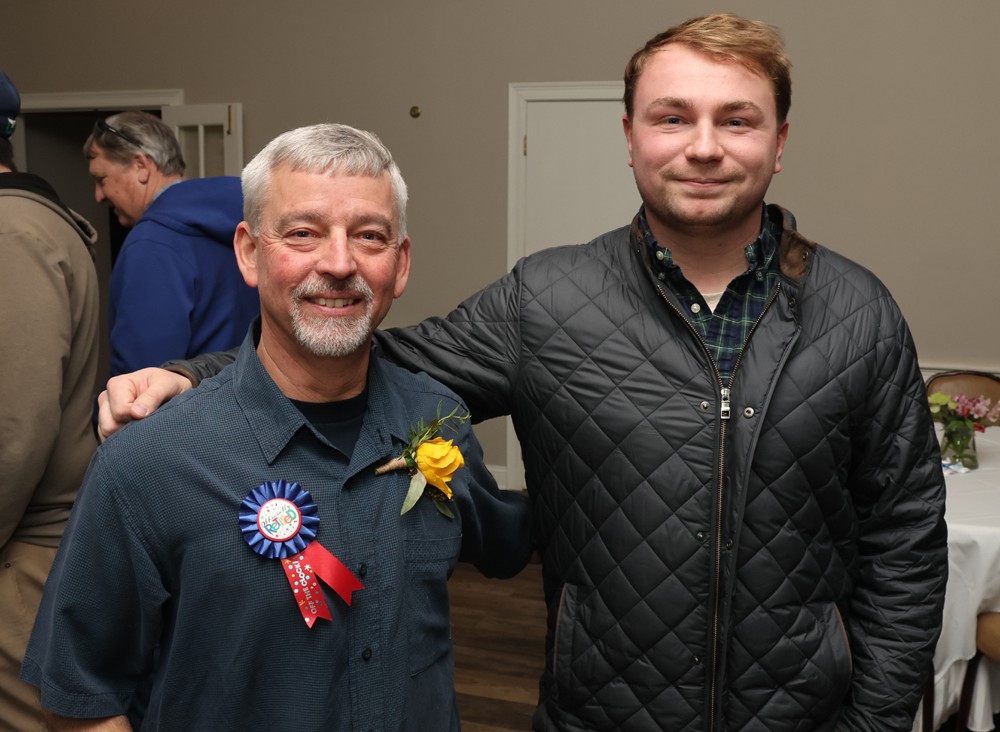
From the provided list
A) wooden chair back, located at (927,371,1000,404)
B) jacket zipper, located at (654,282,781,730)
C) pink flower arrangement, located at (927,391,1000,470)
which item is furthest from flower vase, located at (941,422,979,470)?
jacket zipper, located at (654,282,781,730)

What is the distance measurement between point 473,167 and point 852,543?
485cm

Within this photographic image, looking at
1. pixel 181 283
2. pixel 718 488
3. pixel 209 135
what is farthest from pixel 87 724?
pixel 209 135

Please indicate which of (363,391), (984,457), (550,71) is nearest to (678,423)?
(363,391)

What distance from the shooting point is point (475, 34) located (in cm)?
593

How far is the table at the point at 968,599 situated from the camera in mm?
2631

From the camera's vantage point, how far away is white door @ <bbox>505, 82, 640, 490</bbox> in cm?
580

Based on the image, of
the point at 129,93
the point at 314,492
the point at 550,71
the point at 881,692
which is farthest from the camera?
the point at 129,93

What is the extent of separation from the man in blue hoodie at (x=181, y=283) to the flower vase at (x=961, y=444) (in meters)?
2.33

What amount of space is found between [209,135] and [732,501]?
5876 mm

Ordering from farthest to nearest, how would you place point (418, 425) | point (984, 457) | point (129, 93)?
point (129, 93), point (984, 457), point (418, 425)

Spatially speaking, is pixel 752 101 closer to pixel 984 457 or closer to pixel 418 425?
pixel 418 425

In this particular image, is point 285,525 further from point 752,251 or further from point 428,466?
point 752,251

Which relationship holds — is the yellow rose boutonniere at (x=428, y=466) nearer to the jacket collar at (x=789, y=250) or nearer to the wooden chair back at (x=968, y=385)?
the jacket collar at (x=789, y=250)

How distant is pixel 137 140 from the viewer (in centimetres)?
283
